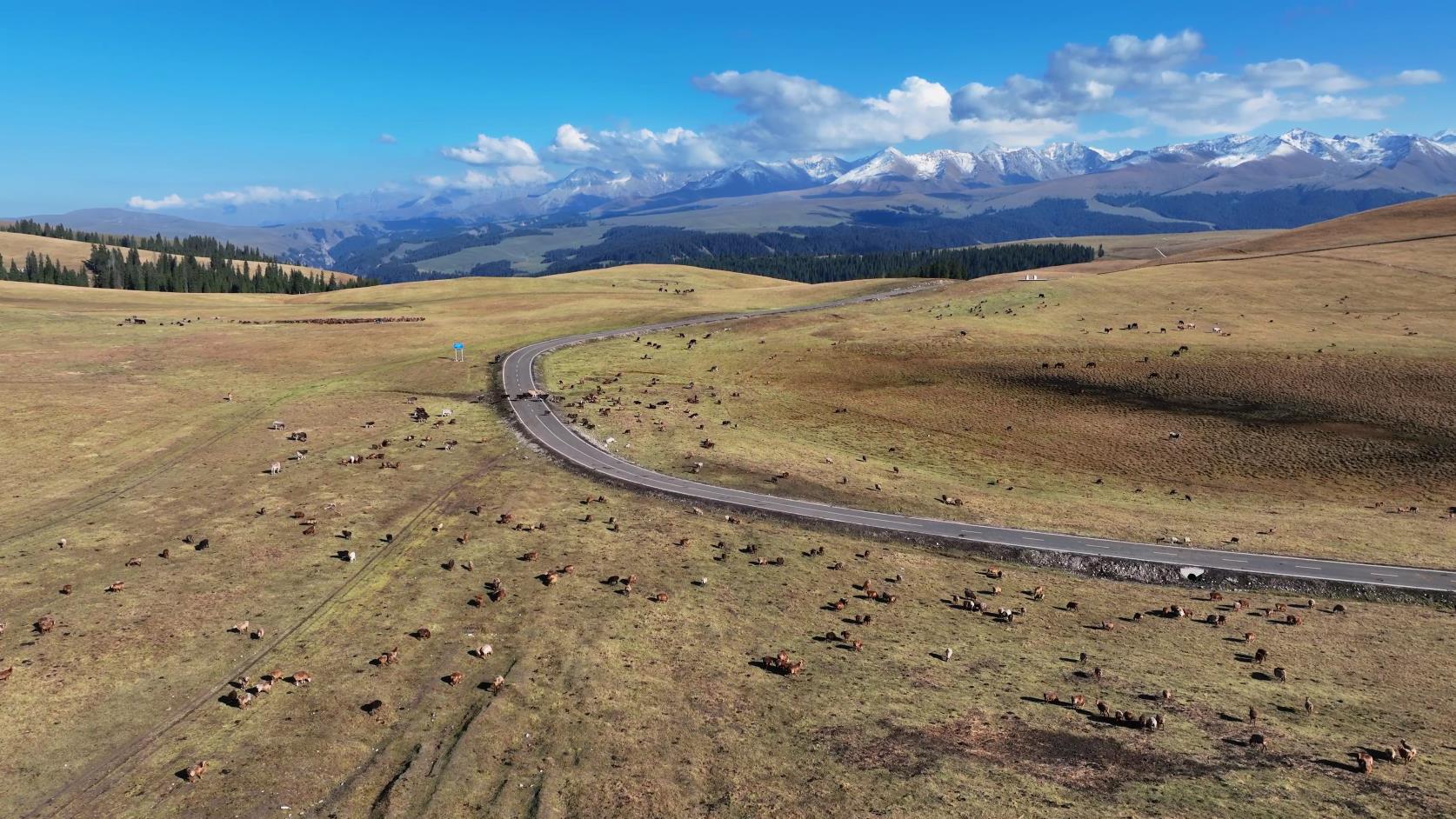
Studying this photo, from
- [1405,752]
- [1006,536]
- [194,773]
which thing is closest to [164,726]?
[194,773]

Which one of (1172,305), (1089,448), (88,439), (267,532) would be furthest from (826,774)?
(1172,305)

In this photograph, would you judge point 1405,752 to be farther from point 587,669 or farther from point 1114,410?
point 1114,410

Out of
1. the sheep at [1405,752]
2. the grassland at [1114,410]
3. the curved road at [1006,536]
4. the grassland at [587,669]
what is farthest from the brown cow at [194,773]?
the grassland at [1114,410]

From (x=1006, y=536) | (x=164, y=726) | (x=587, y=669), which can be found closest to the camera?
(x=164, y=726)

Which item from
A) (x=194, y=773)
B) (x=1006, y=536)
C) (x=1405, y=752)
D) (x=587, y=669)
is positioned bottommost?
(x=1405, y=752)

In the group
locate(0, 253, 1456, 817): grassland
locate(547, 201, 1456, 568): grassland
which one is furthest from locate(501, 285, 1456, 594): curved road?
locate(0, 253, 1456, 817): grassland

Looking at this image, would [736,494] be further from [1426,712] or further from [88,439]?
[88,439]
